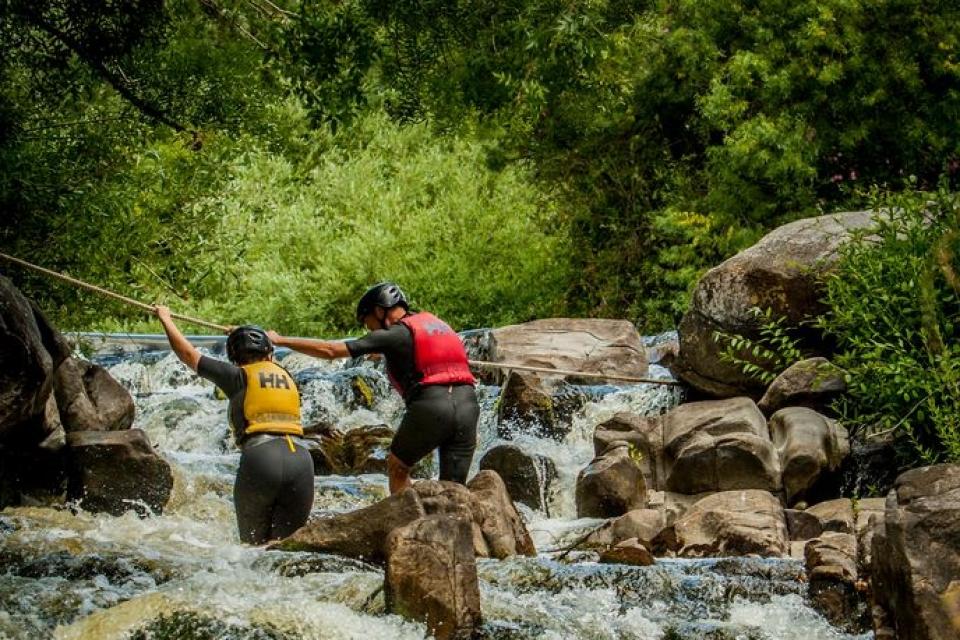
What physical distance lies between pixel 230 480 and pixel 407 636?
5483mm

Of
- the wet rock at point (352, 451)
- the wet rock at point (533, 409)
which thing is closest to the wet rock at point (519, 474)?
the wet rock at point (352, 451)

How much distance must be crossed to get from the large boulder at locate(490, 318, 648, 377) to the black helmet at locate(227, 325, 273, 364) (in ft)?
24.0

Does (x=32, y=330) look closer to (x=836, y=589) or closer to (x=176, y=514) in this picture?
(x=176, y=514)

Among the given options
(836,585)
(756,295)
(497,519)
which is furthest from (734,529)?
(756,295)

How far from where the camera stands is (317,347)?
8.11m

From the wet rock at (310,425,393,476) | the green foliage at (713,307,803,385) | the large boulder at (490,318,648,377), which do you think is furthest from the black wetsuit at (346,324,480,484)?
the large boulder at (490,318,648,377)

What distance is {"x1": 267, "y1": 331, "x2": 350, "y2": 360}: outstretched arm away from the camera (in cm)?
793

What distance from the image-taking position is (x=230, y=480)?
1102 cm

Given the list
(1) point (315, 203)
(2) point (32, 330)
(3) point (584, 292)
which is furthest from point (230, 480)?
(1) point (315, 203)

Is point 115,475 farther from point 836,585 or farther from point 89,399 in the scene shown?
point 836,585

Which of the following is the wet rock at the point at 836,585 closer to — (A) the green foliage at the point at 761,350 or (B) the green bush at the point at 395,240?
(A) the green foliage at the point at 761,350

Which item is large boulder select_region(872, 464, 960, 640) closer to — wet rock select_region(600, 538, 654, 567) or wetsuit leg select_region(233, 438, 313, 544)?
wet rock select_region(600, 538, 654, 567)

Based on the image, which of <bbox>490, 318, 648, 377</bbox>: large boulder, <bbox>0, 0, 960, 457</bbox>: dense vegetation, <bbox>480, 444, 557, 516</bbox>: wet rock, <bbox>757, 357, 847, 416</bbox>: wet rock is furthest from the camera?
<bbox>490, 318, 648, 377</bbox>: large boulder

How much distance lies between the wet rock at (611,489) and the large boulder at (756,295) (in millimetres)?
2128
